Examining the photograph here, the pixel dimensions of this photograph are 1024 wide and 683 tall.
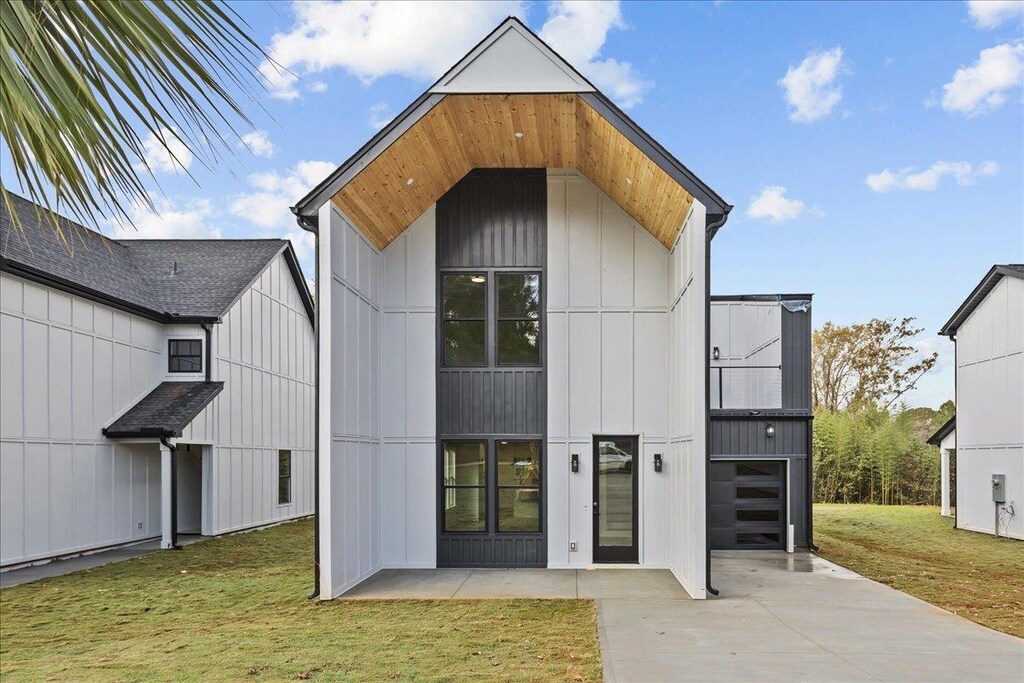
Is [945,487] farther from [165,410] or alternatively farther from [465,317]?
[165,410]

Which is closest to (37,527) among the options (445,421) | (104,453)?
(104,453)

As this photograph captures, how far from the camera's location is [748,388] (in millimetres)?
13492

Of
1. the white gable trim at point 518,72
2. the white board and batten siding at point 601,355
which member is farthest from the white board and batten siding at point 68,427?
the white board and batten siding at point 601,355

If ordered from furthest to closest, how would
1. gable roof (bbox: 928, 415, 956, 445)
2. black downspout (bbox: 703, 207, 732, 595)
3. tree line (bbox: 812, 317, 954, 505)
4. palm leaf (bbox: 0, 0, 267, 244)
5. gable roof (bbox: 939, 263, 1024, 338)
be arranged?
tree line (bbox: 812, 317, 954, 505) → gable roof (bbox: 928, 415, 956, 445) → gable roof (bbox: 939, 263, 1024, 338) → black downspout (bbox: 703, 207, 732, 595) → palm leaf (bbox: 0, 0, 267, 244)

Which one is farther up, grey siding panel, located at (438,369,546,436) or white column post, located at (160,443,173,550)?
grey siding panel, located at (438,369,546,436)

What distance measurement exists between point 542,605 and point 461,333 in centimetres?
457

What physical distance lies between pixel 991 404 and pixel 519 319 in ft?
37.0

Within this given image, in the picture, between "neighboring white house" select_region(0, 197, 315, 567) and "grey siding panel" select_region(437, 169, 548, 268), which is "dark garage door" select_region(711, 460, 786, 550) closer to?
"grey siding panel" select_region(437, 169, 548, 268)

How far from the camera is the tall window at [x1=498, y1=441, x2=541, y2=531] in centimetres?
1173

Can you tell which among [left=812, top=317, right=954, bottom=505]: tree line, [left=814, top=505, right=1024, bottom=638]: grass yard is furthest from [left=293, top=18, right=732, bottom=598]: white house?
[left=812, top=317, right=954, bottom=505]: tree line

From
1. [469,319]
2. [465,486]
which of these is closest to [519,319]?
[469,319]

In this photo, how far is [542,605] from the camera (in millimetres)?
8992

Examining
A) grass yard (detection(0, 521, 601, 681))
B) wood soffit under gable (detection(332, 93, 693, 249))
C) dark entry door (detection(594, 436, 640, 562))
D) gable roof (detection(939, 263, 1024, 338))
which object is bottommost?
grass yard (detection(0, 521, 601, 681))

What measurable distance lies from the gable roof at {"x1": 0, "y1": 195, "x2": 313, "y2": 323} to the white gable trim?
6.79 metres
